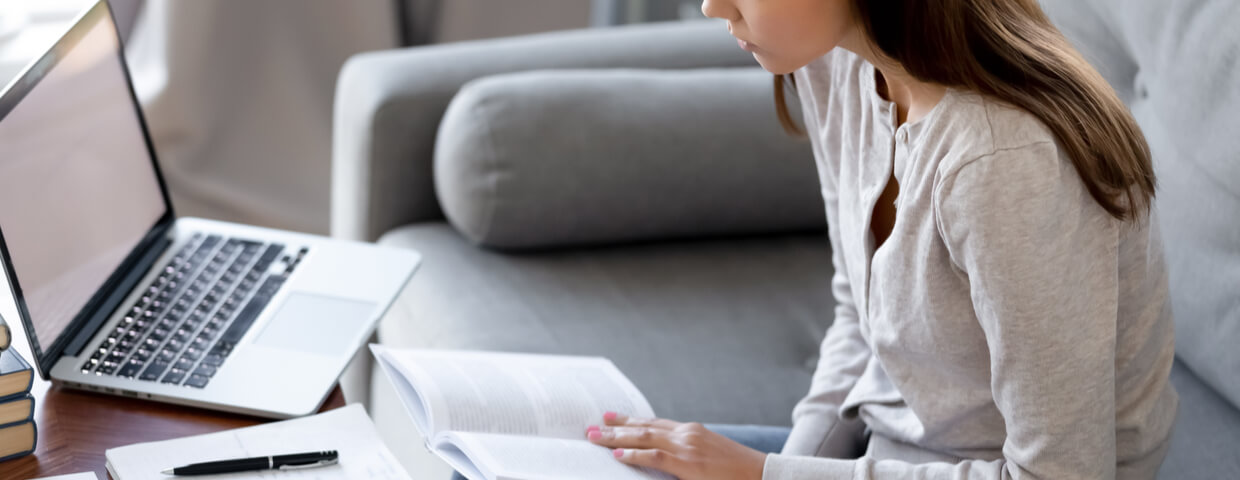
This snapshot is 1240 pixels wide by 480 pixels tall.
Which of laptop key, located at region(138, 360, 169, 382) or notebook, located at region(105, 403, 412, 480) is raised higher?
laptop key, located at region(138, 360, 169, 382)

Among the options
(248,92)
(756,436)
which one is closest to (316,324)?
(756,436)

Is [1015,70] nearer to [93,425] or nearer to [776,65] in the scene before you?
[776,65]

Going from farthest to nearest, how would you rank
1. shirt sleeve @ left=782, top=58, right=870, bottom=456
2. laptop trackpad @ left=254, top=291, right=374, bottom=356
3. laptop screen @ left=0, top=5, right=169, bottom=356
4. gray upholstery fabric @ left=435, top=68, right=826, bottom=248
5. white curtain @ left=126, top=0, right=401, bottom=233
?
1. white curtain @ left=126, top=0, right=401, bottom=233
2. gray upholstery fabric @ left=435, top=68, right=826, bottom=248
3. shirt sleeve @ left=782, top=58, right=870, bottom=456
4. laptop trackpad @ left=254, top=291, right=374, bottom=356
5. laptop screen @ left=0, top=5, right=169, bottom=356

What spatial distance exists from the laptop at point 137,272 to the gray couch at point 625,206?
27 centimetres

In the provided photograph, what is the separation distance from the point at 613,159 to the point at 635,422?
54cm

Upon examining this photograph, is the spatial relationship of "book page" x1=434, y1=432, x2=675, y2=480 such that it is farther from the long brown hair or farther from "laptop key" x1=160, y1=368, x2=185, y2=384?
the long brown hair

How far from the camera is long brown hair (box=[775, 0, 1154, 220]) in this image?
70 cm

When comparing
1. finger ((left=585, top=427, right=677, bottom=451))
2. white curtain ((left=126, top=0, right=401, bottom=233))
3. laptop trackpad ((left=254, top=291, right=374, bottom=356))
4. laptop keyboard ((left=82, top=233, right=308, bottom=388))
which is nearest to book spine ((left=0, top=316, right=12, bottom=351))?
laptop keyboard ((left=82, top=233, right=308, bottom=388))

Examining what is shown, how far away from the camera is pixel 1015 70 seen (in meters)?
0.71

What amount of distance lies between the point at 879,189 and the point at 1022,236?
0.57 feet

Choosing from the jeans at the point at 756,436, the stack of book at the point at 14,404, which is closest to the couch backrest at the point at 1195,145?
the jeans at the point at 756,436

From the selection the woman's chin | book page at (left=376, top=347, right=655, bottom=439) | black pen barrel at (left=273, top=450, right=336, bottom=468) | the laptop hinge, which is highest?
the woman's chin

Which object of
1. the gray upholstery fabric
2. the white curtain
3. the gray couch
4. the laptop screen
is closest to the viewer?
the laptop screen

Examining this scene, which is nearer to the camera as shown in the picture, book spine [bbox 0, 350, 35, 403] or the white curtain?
book spine [bbox 0, 350, 35, 403]
